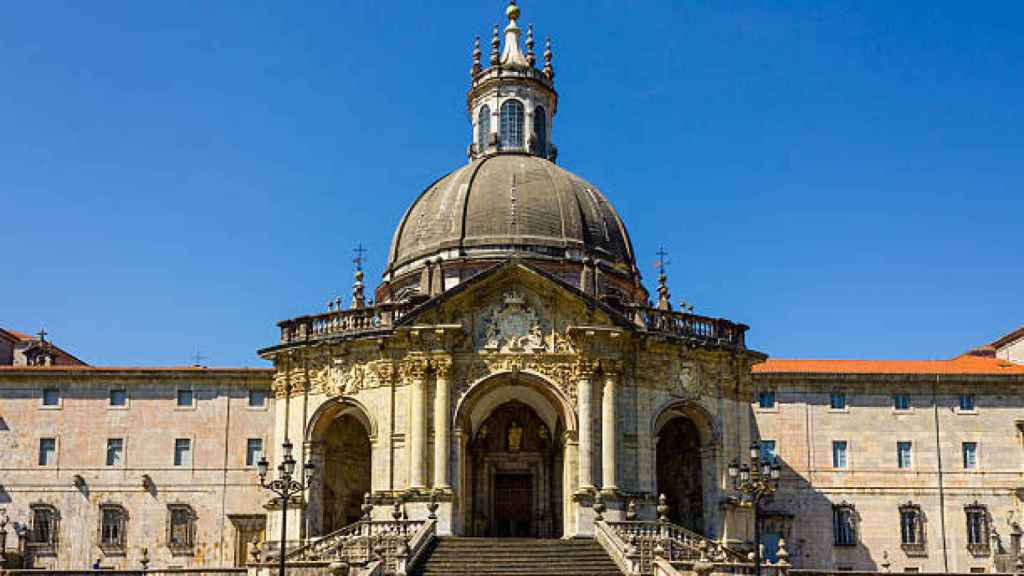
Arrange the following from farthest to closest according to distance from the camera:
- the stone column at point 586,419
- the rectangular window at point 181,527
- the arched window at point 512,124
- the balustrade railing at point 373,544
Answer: the arched window at point 512,124, the rectangular window at point 181,527, the stone column at point 586,419, the balustrade railing at point 373,544

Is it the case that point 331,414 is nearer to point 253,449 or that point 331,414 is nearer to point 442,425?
point 442,425

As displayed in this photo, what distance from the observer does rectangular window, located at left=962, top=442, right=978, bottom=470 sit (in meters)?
58.0

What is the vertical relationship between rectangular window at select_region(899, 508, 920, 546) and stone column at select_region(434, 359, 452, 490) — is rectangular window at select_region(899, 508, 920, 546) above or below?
below

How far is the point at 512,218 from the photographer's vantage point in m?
53.8

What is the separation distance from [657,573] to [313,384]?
684 inches

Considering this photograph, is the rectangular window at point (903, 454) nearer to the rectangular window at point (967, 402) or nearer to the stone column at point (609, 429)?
the rectangular window at point (967, 402)

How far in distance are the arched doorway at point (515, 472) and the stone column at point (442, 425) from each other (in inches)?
184

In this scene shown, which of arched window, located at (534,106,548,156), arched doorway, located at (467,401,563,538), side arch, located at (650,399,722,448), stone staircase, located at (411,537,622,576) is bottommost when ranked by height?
stone staircase, located at (411,537,622,576)

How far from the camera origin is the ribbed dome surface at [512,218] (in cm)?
5350

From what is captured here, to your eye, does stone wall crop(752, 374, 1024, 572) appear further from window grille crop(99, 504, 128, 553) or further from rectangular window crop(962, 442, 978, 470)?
window grille crop(99, 504, 128, 553)

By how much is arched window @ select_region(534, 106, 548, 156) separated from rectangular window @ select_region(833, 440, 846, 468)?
60.8 feet

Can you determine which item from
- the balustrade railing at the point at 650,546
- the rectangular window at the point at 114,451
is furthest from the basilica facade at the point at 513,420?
the balustrade railing at the point at 650,546

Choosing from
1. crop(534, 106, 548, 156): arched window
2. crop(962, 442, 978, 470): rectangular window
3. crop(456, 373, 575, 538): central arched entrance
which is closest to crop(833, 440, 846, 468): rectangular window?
crop(962, 442, 978, 470): rectangular window

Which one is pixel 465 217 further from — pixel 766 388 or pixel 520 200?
pixel 766 388
